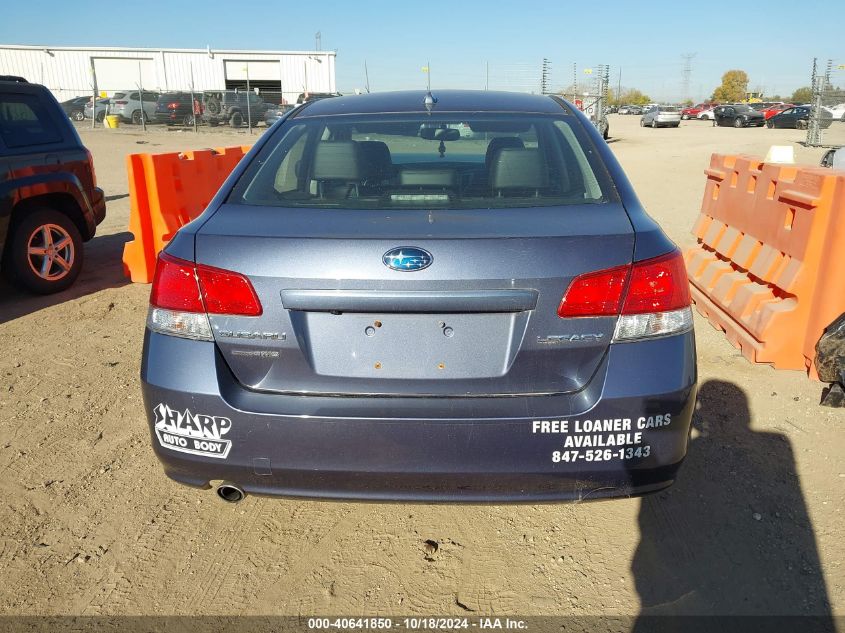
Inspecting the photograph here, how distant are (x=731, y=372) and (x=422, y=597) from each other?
2.93 metres

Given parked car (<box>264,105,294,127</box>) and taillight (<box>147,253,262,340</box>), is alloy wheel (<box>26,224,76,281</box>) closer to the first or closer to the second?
taillight (<box>147,253,262,340</box>)

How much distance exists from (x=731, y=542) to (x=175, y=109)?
34020mm

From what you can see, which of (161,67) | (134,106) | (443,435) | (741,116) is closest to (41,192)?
(443,435)

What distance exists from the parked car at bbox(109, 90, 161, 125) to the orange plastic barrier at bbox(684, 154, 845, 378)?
3229cm

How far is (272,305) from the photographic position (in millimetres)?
2197

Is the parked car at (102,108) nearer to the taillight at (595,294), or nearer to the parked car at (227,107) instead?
the parked car at (227,107)

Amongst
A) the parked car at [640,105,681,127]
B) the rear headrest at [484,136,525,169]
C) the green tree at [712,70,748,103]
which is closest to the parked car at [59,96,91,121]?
the parked car at [640,105,681,127]

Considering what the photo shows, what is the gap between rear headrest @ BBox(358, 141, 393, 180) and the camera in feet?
9.43

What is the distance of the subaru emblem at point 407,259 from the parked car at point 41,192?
4932mm

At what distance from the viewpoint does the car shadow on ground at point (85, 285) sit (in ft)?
20.2

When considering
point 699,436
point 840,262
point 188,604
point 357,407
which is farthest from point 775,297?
point 188,604

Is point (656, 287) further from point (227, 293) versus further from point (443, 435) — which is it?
point (227, 293)

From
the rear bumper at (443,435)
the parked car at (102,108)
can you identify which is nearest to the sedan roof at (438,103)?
the rear bumper at (443,435)

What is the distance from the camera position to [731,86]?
125562 mm
